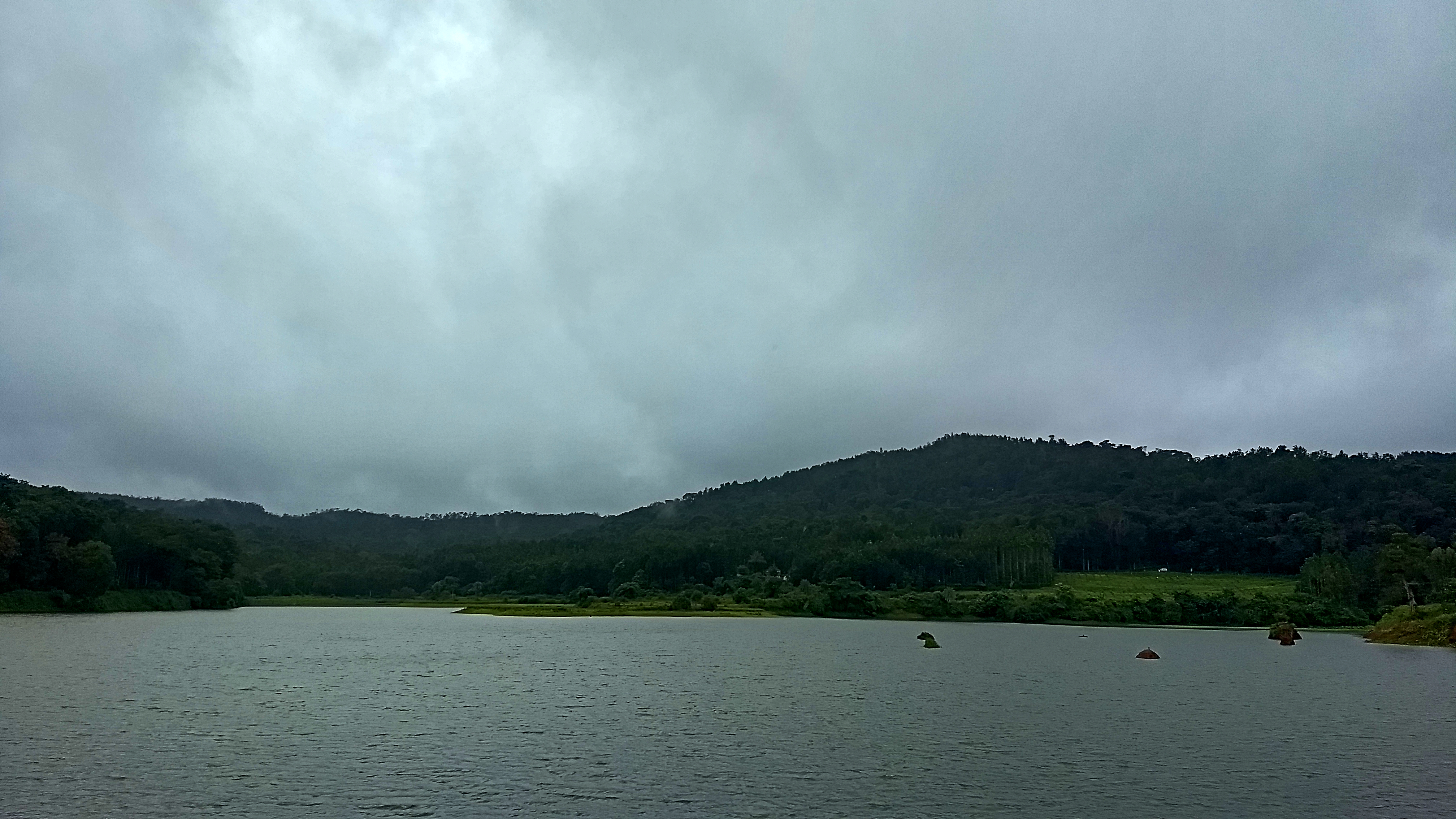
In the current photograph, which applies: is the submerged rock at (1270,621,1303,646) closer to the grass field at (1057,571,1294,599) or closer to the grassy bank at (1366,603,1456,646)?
the grassy bank at (1366,603,1456,646)

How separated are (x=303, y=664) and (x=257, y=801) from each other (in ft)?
137

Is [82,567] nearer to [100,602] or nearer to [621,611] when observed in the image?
[100,602]

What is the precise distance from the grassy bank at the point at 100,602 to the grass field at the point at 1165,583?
15021 centimetres

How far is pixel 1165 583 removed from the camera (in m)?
173

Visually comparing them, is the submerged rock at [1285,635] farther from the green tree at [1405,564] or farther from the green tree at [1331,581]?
the green tree at [1331,581]

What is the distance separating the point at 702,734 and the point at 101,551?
5305 inches

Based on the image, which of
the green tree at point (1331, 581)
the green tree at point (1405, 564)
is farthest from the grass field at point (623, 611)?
the green tree at point (1405, 564)

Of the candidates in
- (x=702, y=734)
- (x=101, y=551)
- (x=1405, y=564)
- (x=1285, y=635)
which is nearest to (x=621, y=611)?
(x=101, y=551)

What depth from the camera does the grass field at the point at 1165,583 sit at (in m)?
157

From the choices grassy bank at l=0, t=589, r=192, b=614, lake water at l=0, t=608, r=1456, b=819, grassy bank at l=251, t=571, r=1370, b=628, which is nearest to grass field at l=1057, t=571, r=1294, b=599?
grassy bank at l=251, t=571, r=1370, b=628

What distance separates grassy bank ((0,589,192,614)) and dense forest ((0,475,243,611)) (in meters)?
0.26

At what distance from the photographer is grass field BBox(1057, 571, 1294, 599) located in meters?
157

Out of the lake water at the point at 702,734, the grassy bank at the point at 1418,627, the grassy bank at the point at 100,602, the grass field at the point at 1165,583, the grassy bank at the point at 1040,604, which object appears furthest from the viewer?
the grass field at the point at 1165,583

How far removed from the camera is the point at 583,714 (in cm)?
4338
